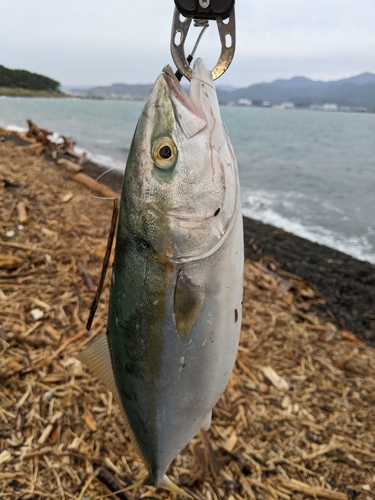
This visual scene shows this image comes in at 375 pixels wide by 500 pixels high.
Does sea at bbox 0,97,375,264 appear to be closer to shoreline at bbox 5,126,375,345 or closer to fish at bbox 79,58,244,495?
shoreline at bbox 5,126,375,345

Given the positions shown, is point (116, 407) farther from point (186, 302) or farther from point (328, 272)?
point (328, 272)

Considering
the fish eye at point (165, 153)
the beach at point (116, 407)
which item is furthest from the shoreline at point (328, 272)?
the fish eye at point (165, 153)

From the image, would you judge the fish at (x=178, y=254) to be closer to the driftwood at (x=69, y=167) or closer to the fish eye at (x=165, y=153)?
the fish eye at (x=165, y=153)

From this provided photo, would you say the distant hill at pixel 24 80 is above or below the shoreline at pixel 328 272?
above

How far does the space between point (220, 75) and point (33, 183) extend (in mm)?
6986

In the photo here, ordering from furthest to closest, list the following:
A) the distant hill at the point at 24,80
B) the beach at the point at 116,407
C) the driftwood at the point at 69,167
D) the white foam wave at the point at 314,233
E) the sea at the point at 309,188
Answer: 1. the sea at the point at 309,188
2. the driftwood at the point at 69,167
3. the white foam wave at the point at 314,233
4. the distant hill at the point at 24,80
5. the beach at the point at 116,407

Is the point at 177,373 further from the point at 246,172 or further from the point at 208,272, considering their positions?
the point at 246,172

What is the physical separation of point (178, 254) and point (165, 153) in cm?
39

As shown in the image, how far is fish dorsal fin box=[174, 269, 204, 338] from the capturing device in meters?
1.46

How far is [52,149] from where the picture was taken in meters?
14.4

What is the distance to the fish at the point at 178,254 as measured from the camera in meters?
1.43

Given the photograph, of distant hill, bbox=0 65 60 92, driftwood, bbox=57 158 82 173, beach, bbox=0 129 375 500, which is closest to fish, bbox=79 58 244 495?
beach, bbox=0 129 375 500

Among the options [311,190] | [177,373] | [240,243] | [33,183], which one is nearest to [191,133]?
[240,243]

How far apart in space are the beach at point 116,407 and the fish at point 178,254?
0.45 meters
